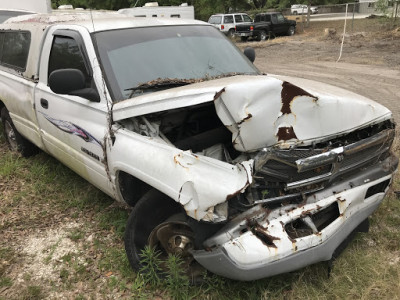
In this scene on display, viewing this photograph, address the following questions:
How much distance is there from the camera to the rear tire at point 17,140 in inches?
206

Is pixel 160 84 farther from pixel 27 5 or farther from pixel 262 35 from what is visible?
pixel 262 35

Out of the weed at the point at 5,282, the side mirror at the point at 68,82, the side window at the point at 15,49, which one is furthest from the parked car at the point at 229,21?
the weed at the point at 5,282

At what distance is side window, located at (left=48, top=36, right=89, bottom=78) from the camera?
11.1ft

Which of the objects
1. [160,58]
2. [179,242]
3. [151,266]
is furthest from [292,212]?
[160,58]

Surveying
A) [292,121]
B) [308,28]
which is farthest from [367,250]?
[308,28]

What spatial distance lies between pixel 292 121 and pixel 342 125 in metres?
0.43

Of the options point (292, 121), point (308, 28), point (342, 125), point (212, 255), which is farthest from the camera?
point (308, 28)

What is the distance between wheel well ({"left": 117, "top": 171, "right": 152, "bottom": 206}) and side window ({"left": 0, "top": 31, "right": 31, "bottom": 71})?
2.28 m

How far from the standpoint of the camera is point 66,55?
362cm

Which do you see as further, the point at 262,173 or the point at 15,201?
the point at 15,201

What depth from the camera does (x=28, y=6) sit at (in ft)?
36.4

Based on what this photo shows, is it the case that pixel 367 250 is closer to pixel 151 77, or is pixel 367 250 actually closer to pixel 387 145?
pixel 387 145

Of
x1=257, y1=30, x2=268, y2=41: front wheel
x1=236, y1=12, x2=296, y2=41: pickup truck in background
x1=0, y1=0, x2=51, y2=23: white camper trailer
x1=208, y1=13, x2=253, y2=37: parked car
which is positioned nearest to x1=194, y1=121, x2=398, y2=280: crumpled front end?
x1=0, y1=0, x2=51, y2=23: white camper trailer

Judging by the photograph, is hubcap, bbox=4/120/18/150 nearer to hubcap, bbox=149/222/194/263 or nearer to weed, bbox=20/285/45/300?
weed, bbox=20/285/45/300
